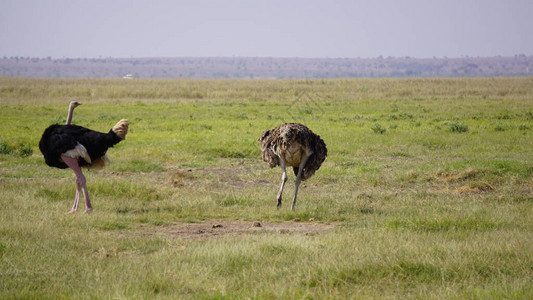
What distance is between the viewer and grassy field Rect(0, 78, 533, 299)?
627cm

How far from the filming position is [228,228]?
9469 millimetres

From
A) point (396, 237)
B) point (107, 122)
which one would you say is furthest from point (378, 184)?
point (107, 122)

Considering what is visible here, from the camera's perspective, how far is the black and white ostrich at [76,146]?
10164 millimetres

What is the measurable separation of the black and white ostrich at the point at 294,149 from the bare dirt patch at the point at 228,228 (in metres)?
0.87

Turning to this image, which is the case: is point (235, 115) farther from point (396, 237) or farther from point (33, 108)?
point (396, 237)

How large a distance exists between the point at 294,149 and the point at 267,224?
1489 millimetres

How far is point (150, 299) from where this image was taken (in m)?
5.73

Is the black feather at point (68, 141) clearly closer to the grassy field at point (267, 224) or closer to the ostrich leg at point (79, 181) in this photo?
the ostrich leg at point (79, 181)

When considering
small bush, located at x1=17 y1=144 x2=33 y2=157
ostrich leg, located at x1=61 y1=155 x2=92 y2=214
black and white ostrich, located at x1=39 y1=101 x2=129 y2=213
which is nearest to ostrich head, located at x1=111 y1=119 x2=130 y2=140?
black and white ostrich, located at x1=39 y1=101 x2=129 y2=213

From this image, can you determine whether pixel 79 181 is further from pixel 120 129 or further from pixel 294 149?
pixel 294 149

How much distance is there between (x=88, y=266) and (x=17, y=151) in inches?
472

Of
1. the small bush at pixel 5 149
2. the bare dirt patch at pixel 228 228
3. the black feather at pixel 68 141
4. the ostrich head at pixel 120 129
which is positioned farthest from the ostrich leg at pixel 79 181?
the small bush at pixel 5 149

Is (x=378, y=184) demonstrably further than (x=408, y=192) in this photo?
Yes

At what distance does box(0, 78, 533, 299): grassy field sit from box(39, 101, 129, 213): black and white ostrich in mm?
682
